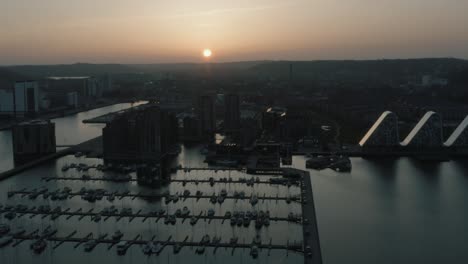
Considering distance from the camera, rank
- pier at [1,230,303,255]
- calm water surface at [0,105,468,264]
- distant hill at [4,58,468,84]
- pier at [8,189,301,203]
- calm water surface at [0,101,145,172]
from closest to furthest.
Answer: calm water surface at [0,105,468,264] → pier at [1,230,303,255] → pier at [8,189,301,203] → calm water surface at [0,101,145,172] → distant hill at [4,58,468,84]

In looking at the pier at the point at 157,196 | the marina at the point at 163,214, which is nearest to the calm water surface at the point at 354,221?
the marina at the point at 163,214

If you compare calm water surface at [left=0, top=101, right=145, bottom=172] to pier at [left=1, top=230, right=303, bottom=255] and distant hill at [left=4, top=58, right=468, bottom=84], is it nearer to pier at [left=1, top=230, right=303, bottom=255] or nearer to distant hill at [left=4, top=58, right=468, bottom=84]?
pier at [left=1, top=230, right=303, bottom=255]

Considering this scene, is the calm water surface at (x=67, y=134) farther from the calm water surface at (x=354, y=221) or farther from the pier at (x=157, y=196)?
the pier at (x=157, y=196)

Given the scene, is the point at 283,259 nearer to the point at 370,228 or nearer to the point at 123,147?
the point at 370,228

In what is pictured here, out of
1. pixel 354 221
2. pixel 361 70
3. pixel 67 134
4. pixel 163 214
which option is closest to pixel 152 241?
pixel 163 214

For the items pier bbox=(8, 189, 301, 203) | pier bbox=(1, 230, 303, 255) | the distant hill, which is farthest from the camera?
the distant hill

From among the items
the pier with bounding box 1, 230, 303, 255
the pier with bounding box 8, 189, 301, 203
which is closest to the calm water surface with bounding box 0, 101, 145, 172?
the pier with bounding box 8, 189, 301, 203

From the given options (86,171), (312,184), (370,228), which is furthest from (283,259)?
(86,171)

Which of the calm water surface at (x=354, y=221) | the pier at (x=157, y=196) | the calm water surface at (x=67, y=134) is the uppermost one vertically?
the calm water surface at (x=67, y=134)

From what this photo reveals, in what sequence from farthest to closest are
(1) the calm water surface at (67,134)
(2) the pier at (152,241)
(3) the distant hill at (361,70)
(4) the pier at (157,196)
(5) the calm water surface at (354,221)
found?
(3) the distant hill at (361,70)
(1) the calm water surface at (67,134)
(4) the pier at (157,196)
(2) the pier at (152,241)
(5) the calm water surface at (354,221)

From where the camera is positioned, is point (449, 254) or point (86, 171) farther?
point (86, 171)

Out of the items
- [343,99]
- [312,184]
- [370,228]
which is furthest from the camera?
[343,99]
